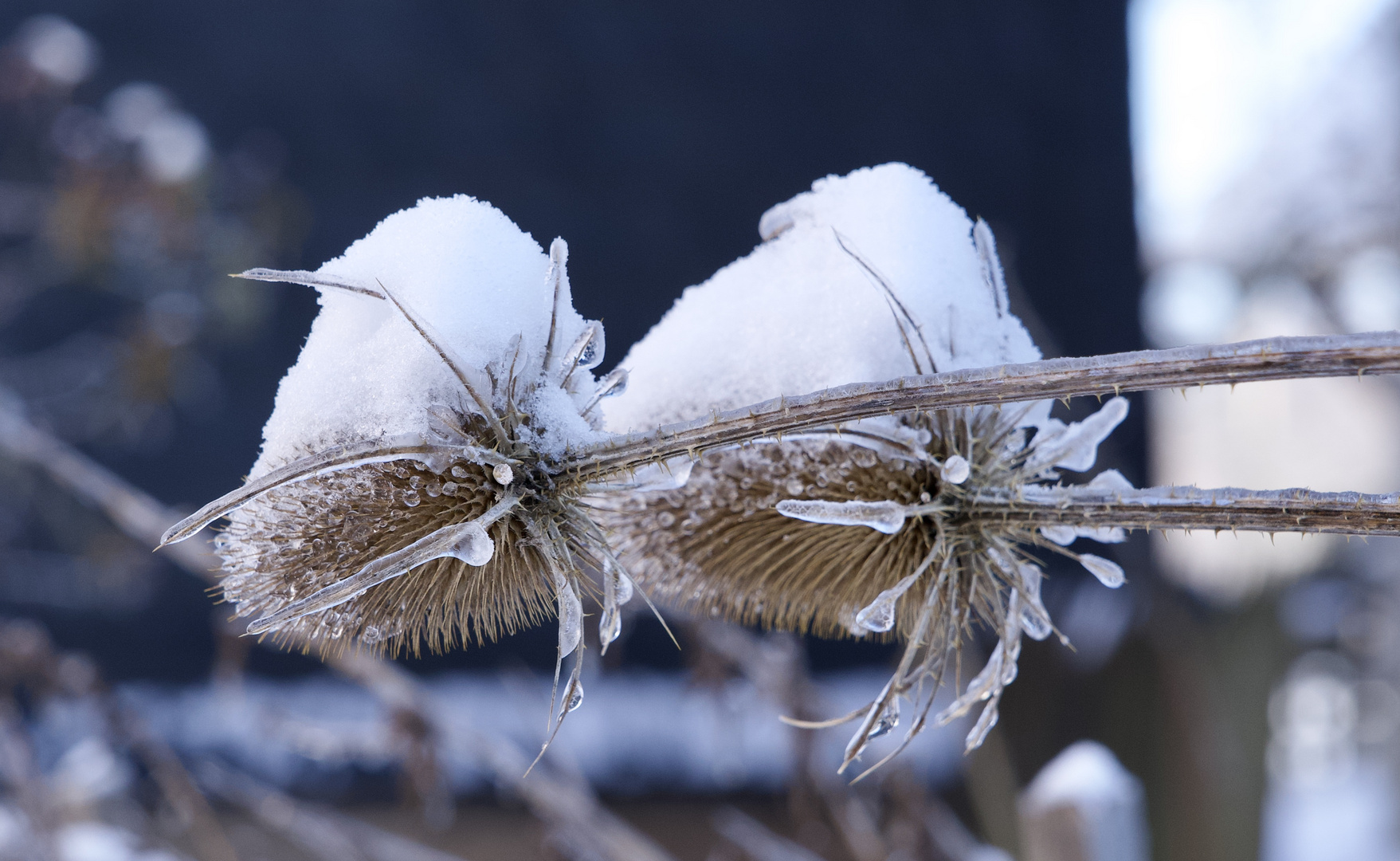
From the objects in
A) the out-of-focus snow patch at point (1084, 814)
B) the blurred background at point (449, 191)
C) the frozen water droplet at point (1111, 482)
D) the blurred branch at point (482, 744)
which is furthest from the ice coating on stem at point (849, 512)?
the blurred background at point (449, 191)

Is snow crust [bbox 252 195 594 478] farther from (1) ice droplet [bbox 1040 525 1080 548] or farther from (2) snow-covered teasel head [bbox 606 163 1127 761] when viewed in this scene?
(1) ice droplet [bbox 1040 525 1080 548]

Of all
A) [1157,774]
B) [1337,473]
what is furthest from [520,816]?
[1337,473]

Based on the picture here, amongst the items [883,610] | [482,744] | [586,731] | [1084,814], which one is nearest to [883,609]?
[883,610]

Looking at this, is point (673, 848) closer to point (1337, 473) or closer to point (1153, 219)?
point (1153, 219)

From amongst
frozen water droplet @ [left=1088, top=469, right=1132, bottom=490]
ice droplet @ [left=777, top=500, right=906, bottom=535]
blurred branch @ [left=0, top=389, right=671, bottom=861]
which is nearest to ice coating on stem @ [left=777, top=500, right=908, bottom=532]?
ice droplet @ [left=777, top=500, right=906, bottom=535]

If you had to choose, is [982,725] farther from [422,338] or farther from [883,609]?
[422,338]

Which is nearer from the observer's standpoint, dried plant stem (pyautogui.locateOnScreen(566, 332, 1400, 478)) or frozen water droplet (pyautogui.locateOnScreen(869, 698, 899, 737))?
dried plant stem (pyautogui.locateOnScreen(566, 332, 1400, 478))
